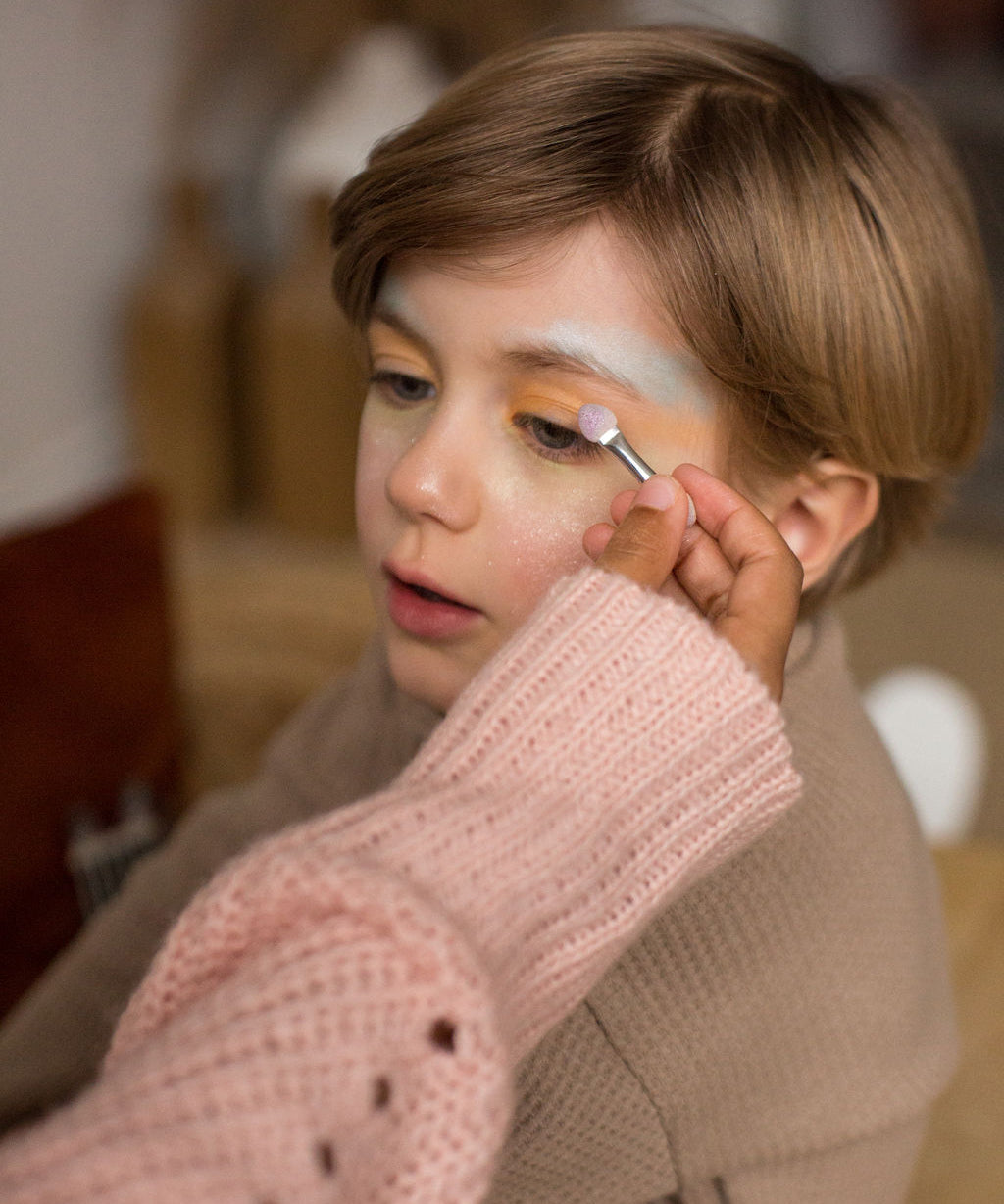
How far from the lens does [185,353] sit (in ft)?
5.82

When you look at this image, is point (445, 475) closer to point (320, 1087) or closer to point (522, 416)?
point (522, 416)

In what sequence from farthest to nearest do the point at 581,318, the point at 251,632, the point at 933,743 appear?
the point at 251,632
the point at 933,743
the point at 581,318

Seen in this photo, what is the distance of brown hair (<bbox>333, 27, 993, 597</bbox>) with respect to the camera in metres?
0.57

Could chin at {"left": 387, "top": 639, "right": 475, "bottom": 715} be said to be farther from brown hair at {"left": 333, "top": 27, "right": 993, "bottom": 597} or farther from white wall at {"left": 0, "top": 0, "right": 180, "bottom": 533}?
white wall at {"left": 0, "top": 0, "right": 180, "bottom": 533}

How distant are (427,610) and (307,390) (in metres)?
1.22

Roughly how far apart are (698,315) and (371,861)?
1.03ft

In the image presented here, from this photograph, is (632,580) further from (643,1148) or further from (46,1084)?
(46,1084)

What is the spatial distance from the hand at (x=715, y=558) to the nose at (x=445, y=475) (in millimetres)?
68

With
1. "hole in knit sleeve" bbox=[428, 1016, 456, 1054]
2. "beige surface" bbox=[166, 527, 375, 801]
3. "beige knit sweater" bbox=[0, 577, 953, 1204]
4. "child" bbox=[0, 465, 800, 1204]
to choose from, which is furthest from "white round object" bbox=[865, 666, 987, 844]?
"hole in knit sleeve" bbox=[428, 1016, 456, 1054]

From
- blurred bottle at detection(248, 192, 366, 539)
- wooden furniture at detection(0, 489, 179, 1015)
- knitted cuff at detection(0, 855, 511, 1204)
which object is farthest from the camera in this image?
blurred bottle at detection(248, 192, 366, 539)

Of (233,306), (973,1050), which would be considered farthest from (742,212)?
(233,306)

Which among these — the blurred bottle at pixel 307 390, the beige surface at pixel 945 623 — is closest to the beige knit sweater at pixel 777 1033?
the beige surface at pixel 945 623

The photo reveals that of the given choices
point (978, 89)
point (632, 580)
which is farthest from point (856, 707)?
point (978, 89)

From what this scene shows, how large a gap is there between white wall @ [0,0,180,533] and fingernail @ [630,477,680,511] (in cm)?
129
